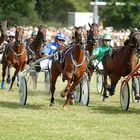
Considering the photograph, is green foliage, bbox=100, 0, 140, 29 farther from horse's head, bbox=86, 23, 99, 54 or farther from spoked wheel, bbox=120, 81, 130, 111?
spoked wheel, bbox=120, 81, 130, 111

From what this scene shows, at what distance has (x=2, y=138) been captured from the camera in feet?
33.1

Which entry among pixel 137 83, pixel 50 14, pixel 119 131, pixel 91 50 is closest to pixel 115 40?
pixel 91 50

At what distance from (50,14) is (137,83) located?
80.4 m

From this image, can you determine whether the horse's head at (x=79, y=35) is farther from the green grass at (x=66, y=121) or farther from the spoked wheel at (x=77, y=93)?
the spoked wheel at (x=77, y=93)

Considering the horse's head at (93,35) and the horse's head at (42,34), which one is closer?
the horse's head at (93,35)

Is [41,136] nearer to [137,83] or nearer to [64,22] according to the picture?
[137,83]

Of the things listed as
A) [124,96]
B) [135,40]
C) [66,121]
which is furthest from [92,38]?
[66,121]

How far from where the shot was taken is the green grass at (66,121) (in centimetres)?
1052

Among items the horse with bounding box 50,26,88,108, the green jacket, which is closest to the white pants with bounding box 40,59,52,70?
the green jacket

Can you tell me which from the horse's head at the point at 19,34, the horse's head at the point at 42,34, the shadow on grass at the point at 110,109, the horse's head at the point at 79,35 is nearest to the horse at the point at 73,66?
the horse's head at the point at 79,35

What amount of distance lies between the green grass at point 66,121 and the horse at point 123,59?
2.58ft

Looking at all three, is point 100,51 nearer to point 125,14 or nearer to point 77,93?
point 77,93

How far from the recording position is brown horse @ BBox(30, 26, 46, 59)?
1933 centimetres

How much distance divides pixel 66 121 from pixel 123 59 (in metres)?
3.00
